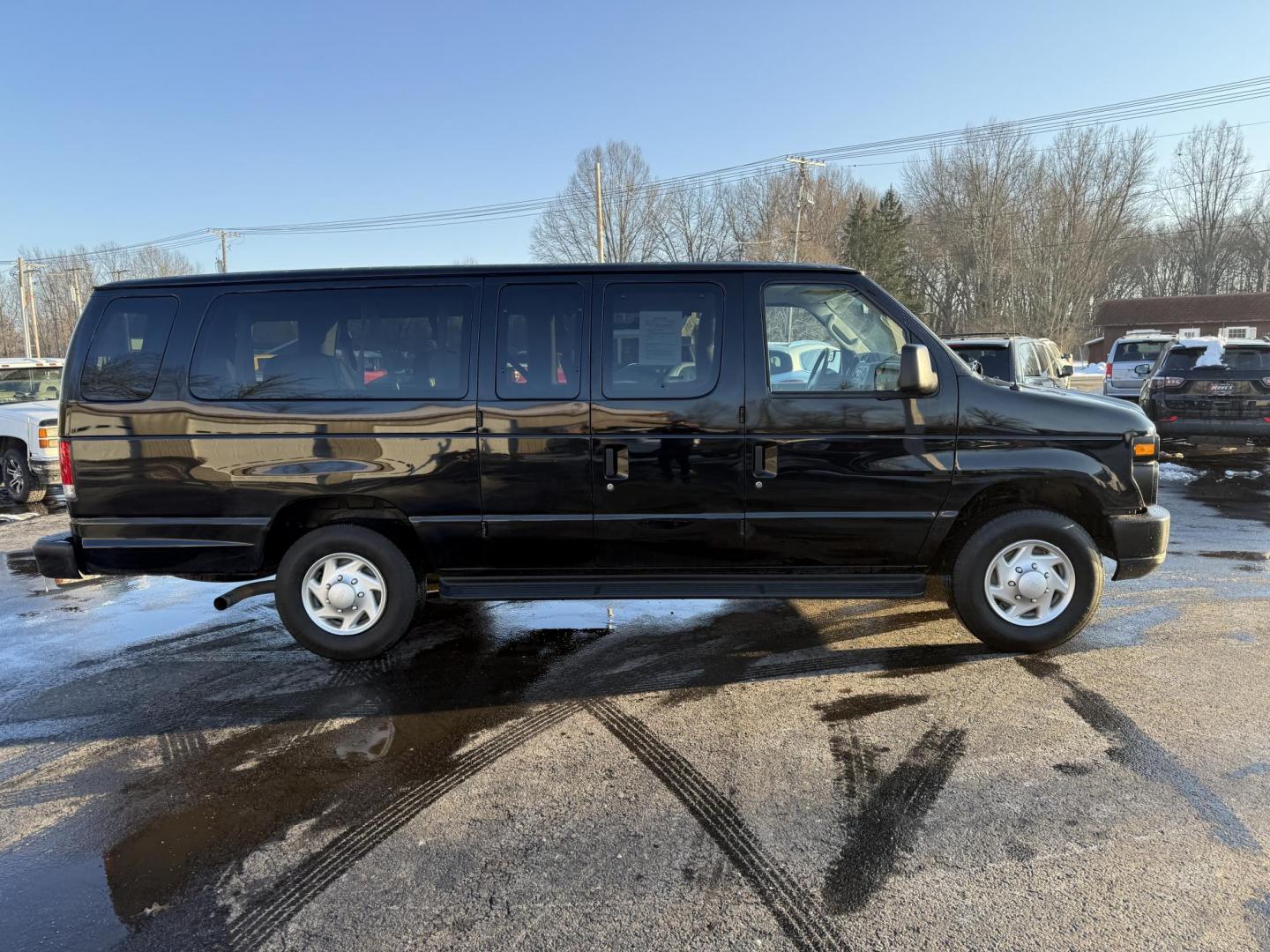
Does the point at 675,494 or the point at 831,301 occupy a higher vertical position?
the point at 831,301

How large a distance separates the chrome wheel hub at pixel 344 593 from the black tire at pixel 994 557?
11.1 ft

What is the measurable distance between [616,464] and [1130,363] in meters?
18.9

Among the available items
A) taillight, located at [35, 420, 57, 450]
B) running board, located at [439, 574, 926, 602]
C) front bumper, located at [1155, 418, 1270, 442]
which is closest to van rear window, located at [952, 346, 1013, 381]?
front bumper, located at [1155, 418, 1270, 442]

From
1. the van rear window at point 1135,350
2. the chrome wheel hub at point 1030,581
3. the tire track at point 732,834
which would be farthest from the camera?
the van rear window at point 1135,350

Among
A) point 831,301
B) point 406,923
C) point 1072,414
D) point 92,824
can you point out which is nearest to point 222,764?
point 92,824

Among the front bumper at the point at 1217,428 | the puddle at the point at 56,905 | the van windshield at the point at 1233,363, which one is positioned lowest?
the puddle at the point at 56,905

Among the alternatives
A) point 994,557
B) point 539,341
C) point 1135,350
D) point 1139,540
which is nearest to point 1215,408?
point 1139,540

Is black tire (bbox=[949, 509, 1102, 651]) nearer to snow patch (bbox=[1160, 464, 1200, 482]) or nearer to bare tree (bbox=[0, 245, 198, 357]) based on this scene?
snow patch (bbox=[1160, 464, 1200, 482])

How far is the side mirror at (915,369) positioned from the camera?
165 inches

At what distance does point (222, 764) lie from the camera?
11.6 feet

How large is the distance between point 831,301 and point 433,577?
297cm

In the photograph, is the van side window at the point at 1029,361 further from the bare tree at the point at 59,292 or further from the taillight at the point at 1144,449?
the bare tree at the point at 59,292

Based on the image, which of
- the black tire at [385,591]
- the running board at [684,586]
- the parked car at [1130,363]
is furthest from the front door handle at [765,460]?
the parked car at [1130,363]

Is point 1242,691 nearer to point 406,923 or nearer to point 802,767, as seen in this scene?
point 802,767
